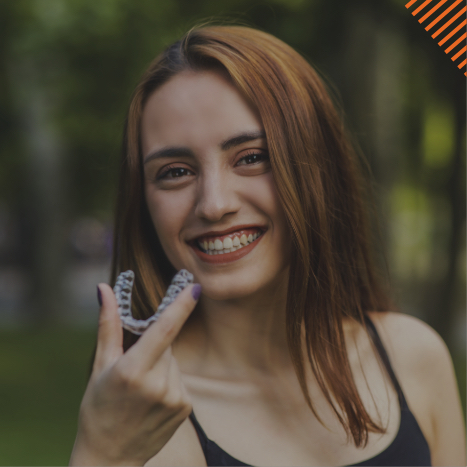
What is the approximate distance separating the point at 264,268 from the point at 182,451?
69 centimetres

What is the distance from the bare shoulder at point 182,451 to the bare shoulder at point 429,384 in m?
0.85

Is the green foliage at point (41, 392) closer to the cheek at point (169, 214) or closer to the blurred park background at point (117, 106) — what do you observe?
the blurred park background at point (117, 106)

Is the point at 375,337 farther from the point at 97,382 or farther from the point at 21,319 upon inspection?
the point at 21,319

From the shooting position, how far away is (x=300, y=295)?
2051mm

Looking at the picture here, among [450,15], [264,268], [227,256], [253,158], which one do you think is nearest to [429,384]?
[264,268]

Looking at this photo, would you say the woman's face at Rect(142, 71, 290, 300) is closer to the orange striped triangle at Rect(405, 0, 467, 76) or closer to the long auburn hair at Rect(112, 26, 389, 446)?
the long auburn hair at Rect(112, 26, 389, 446)

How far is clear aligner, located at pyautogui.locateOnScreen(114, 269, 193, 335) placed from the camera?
152 centimetres

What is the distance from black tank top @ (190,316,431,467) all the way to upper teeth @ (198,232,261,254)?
23.5 inches

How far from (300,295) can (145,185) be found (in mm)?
713

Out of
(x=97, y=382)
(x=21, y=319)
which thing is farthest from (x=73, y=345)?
(x=97, y=382)

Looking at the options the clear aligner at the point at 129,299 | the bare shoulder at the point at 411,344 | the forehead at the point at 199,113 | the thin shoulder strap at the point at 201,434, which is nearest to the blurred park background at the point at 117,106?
the forehead at the point at 199,113

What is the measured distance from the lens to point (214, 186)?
1841mm

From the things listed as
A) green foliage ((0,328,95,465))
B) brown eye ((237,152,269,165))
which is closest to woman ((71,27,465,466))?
brown eye ((237,152,269,165))

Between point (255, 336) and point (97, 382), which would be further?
point (255, 336)
